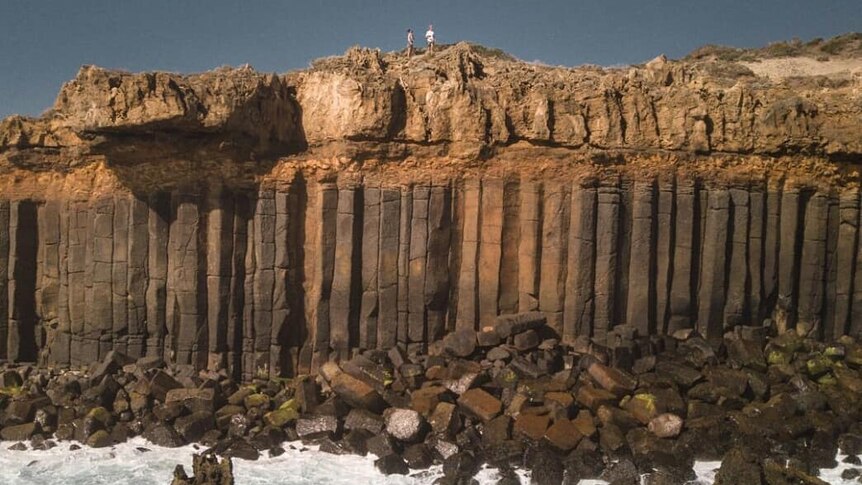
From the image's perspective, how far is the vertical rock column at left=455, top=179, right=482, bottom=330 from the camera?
12406 mm

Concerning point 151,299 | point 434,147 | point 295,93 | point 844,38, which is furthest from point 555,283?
point 844,38

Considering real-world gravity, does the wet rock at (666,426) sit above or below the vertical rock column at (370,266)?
below

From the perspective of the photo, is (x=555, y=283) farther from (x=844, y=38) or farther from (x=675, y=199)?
(x=844, y=38)

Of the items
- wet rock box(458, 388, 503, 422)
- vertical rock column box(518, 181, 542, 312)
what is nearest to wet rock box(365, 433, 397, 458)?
wet rock box(458, 388, 503, 422)

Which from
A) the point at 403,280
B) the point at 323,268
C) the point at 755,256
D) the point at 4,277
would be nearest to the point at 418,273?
the point at 403,280

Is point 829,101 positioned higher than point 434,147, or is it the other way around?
point 829,101

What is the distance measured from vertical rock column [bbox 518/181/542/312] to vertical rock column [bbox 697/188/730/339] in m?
3.19

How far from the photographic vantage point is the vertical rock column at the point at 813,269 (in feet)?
43.0

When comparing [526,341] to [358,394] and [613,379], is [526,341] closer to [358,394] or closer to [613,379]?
[613,379]

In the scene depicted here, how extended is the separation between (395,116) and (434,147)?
94cm

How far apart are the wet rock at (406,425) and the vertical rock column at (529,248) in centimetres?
321


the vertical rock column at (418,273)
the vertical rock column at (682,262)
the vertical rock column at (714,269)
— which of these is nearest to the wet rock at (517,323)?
the vertical rock column at (418,273)

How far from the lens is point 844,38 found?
88.5ft

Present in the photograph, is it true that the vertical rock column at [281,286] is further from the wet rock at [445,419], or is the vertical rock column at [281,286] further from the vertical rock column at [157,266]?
the wet rock at [445,419]
